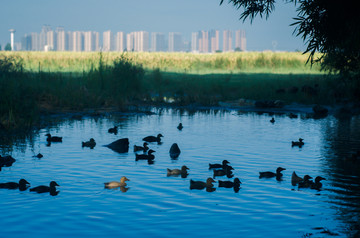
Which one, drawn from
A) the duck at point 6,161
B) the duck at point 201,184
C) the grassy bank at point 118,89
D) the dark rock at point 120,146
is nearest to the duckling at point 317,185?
the duck at point 201,184

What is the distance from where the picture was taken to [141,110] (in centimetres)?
3012

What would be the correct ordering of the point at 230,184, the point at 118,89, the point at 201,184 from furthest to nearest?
the point at 118,89 → the point at 230,184 → the point at 201,184

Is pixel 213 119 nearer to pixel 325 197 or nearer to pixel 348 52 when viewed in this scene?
pixel 348 52

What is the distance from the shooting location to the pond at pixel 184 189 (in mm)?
9461

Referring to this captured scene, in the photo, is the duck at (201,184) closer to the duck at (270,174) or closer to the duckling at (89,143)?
the duck at (270,174)

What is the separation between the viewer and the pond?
9461 mm

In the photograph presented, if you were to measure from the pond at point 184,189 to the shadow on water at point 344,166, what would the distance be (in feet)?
0.10

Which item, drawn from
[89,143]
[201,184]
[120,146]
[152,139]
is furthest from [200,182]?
[152,139]

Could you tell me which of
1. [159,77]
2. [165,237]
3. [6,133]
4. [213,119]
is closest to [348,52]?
[213,119]

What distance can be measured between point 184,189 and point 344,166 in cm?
550

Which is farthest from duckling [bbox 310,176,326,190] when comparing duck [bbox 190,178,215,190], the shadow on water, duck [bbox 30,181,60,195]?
duck [bbox 30,181,60,195]

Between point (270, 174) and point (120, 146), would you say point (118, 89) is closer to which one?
point (120, 146)

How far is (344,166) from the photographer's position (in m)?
15.2

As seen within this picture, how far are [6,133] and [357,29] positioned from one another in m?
13.4
